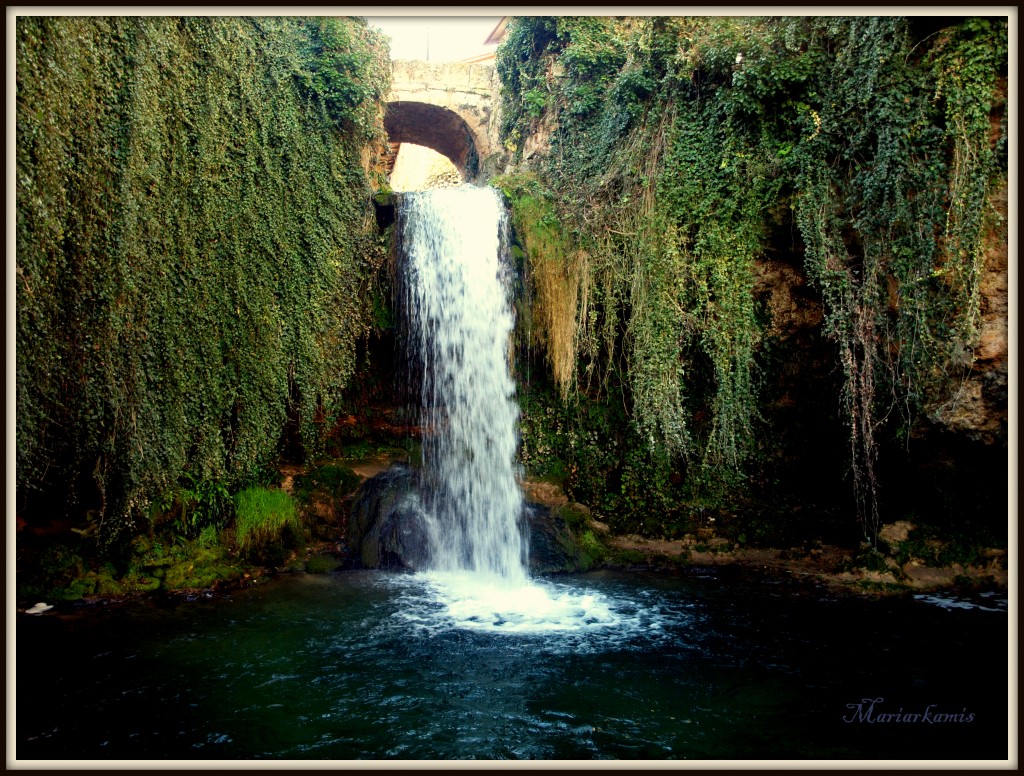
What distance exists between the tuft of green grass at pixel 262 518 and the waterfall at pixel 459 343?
1869 mm

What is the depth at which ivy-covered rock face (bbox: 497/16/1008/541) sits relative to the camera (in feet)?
21.4

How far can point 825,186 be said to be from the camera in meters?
7.64

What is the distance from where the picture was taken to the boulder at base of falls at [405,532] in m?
8.31

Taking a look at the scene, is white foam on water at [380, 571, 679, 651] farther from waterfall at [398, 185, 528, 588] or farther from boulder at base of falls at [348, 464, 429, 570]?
waterfall at [398, 185, 528, 588]

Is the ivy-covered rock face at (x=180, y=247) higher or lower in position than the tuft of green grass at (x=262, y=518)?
higher

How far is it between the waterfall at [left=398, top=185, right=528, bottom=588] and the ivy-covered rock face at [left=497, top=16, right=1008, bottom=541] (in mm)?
673

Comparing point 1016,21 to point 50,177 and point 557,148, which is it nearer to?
point 557,148

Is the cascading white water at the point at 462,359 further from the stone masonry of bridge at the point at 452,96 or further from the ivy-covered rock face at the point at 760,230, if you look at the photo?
the stone masonry of bridge at the point at 452,96

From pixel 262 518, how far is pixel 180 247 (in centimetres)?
341

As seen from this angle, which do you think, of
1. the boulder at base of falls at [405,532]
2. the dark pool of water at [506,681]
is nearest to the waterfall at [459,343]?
the boulder at base of falls at [405,532]

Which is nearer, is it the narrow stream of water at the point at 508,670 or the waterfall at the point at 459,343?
the narrow stream of water at the point at 508,670

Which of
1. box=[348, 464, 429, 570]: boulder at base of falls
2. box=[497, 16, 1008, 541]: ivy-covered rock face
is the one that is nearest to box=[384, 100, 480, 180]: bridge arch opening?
box=[497, 16, 1008, 541]: ivy-covered rock face

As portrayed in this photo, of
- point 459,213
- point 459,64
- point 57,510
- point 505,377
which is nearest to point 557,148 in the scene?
point 459,213

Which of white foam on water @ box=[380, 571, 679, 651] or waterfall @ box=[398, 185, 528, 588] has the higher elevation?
waterfall @ box=[398, 185, 528, 588]
